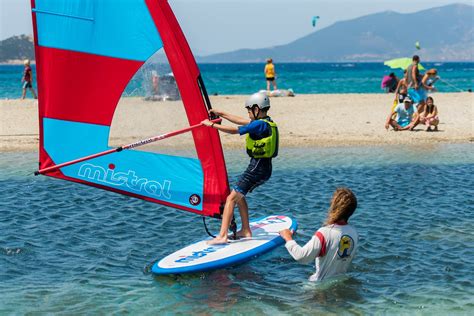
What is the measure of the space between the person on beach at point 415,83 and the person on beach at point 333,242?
12.8 meters

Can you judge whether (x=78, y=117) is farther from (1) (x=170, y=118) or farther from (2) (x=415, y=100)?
(2) (x=415, y=100)

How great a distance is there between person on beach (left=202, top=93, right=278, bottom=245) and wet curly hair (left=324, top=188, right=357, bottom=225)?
→ 145 centimetres

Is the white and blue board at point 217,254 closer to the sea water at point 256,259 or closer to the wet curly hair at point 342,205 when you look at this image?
the sea water at point 256,259

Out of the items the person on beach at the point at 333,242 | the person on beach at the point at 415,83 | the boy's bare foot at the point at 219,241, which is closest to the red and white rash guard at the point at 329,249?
the person on beach at the point at 333,242

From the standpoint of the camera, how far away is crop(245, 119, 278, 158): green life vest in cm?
909

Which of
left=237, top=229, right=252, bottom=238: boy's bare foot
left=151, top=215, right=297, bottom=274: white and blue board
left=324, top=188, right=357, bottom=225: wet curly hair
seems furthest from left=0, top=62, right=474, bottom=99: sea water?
left=324, top=188, right=357, bottom=225: wet curly hair

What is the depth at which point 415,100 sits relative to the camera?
21.0 m

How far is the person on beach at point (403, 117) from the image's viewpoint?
68.6 feet

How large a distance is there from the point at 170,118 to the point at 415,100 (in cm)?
1311

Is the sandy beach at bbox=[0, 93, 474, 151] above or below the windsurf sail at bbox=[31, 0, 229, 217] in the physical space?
below

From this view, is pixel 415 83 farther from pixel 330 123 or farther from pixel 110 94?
pixel 110 94

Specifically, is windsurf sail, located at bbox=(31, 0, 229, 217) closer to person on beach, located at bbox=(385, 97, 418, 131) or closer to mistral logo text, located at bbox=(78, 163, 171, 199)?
mistral logo text, located at bbox=(78, 163, 171, 199)

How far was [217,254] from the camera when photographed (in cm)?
931

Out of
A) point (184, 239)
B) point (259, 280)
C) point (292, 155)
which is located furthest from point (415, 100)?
point (259, 280)
